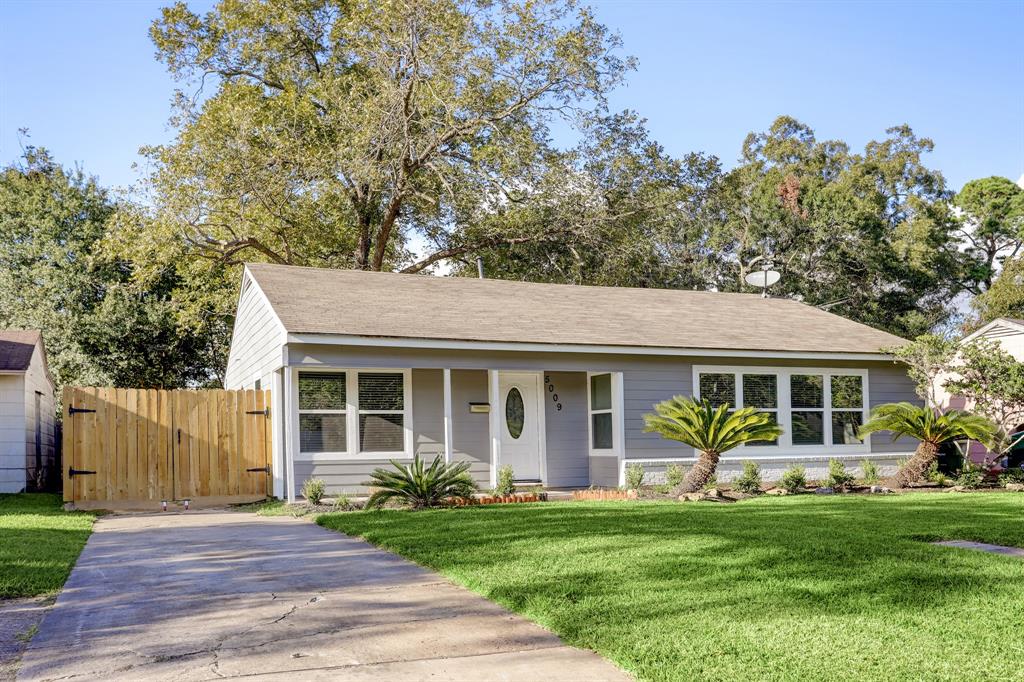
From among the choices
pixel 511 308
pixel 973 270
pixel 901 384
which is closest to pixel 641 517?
pixel 511 308

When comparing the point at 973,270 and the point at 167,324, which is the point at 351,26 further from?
the point at 973,270

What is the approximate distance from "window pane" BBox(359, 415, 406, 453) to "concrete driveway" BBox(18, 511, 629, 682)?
23.0ft

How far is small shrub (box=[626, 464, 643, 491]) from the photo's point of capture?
14.7m

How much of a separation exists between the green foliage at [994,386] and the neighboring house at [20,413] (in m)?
16.7

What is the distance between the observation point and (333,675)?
13.9ft

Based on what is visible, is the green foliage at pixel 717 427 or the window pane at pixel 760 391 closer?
the green foliage at pixel 717 427

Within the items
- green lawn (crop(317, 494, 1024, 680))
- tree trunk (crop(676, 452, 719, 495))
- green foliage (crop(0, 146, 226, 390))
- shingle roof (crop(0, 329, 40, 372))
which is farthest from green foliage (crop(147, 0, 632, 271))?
green lawn (crop(317, 494, 1024, 680))

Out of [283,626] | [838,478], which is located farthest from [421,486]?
[838,478]

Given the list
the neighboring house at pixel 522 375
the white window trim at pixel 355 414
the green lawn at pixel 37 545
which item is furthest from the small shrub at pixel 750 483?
the green lawn at pixel 37 545

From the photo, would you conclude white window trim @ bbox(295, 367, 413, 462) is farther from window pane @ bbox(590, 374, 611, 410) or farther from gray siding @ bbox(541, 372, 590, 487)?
window pane @ bbox(590, 374, 611, 410)

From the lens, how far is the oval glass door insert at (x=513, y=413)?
1653 cm

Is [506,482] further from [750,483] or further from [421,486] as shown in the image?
[750,483]

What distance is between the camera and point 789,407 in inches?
691

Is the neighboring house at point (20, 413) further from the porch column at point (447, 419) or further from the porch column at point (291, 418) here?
the porch column at point (447, 419)
